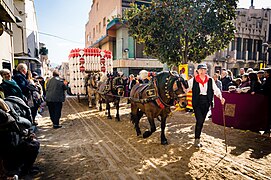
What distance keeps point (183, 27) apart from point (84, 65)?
5.61m

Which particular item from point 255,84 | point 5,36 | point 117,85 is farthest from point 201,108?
point 5,36

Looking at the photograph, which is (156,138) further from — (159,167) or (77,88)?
(77,88)

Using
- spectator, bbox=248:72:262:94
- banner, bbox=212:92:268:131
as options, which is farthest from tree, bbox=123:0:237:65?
banner, bbox=212:92:268:131

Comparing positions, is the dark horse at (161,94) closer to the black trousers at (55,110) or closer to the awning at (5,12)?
the black trousers at (55,110)

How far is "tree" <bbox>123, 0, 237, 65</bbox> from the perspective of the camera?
8.23 m

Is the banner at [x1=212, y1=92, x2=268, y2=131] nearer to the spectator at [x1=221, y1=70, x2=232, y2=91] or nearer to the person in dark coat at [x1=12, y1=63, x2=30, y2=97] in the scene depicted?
the spectator at [x1=221, y1=70, x2=232, y2=91]

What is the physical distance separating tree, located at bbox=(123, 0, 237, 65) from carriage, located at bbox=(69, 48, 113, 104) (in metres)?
2.41

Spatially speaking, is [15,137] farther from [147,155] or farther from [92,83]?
[92,83]

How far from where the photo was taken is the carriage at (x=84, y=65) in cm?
1001

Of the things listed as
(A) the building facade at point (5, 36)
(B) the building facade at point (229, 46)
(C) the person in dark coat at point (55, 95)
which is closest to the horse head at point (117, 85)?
(C) the person in dark coat at point (55, 95)

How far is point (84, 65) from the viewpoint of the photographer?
1023 centimetres

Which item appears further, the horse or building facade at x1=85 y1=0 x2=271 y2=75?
building facade at x1=85 y1=0 x2=271 y2=75

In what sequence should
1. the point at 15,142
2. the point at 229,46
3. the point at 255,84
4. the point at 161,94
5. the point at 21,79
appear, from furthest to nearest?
the point at 229,46 < the point at 255,84 < the point at 21,79 < the point at 161,94 < the point at 15,142

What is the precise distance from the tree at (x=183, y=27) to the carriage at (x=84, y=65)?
94.9 inches
